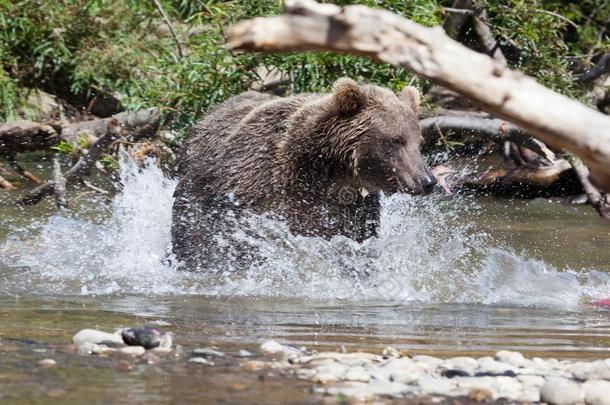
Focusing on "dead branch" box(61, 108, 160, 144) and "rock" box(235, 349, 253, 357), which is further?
"dead branch" box(61, 108, 160, 144)

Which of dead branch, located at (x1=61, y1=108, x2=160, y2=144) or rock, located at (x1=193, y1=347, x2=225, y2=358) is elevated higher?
rock, located at (x1=193, y1=347, x2=225, y2=358)

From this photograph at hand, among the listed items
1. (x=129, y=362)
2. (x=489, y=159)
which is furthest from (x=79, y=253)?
(x=489, y=159)

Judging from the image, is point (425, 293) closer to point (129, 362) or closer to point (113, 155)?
point (129, 362)

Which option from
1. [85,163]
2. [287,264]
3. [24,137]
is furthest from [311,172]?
[24,137]

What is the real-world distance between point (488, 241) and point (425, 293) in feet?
9.96

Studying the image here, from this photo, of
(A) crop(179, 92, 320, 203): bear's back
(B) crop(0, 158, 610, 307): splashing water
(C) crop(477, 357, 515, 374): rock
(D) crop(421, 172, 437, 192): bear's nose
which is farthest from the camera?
(A) crop(179, 92, 320, 203): bear's back

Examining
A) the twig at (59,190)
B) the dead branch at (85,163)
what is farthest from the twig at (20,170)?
the twig at (59,190)

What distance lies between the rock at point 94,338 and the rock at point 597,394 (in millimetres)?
2043

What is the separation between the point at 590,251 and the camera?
32.2 ft

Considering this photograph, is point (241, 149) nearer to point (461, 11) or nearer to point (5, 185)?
point (5, 185)

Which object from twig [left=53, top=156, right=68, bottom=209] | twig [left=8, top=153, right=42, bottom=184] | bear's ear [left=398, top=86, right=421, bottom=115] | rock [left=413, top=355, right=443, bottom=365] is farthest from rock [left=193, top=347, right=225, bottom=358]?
twig [left=8, top=153, right=42, bottom=184]

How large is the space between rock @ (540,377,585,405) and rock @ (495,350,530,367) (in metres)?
0.56

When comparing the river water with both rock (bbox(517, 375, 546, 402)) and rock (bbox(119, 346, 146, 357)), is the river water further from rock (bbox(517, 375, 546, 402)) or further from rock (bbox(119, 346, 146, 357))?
rock (bbox(517, 375, 546, 402))

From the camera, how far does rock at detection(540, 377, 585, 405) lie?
4.02m
